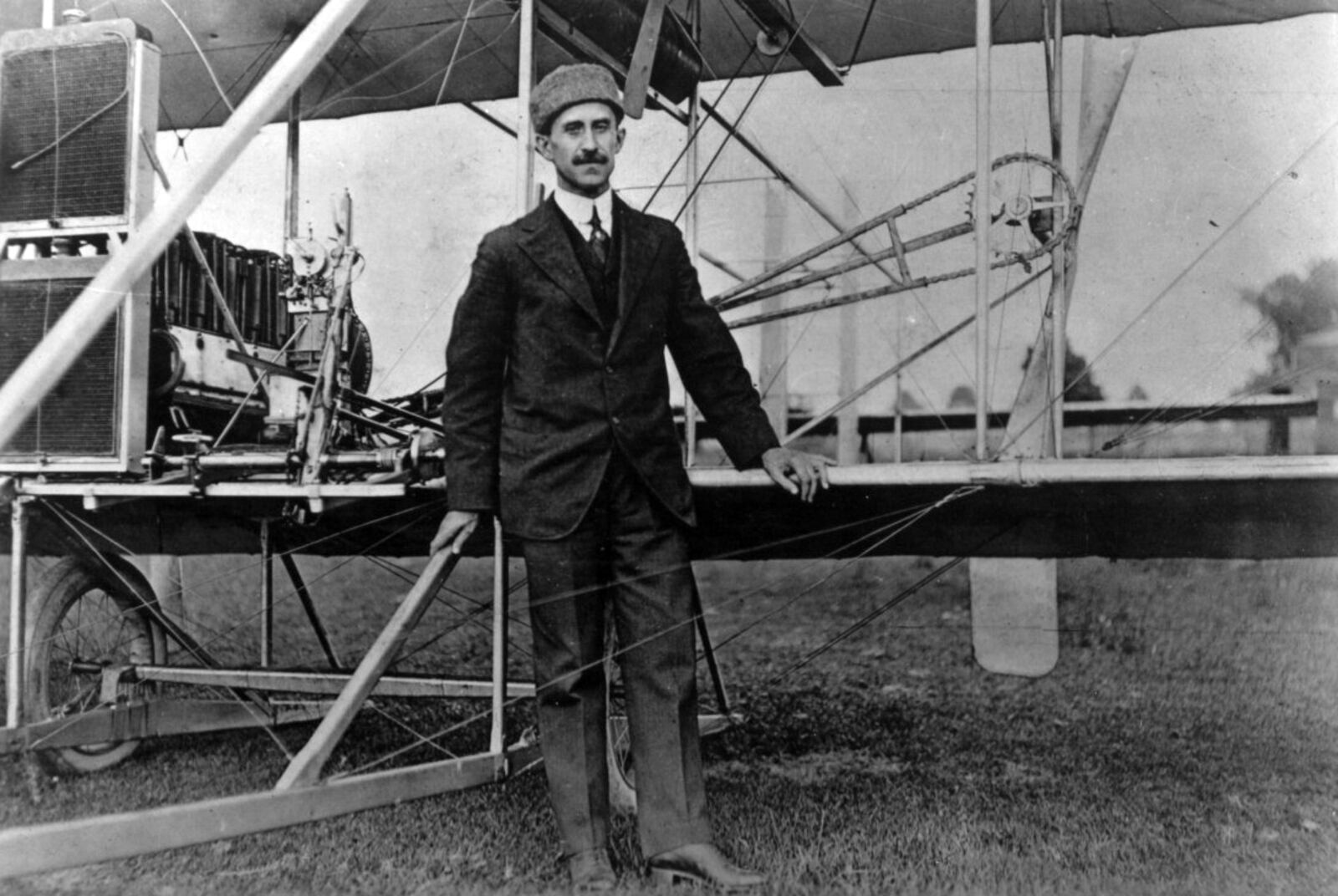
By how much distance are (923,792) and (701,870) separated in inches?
Answer: 64.8

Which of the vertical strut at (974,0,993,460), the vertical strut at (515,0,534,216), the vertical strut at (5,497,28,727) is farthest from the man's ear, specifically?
the vertical strut at (5,497,28,727)

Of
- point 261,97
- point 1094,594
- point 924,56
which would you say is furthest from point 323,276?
point 1094,594

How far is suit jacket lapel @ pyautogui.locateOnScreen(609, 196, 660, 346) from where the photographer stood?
2.92 meters

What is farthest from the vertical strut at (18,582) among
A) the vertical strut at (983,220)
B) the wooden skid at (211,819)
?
the vertical strut at (983,220)

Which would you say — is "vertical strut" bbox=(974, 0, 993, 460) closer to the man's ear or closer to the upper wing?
the man's ear

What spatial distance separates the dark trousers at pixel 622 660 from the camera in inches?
112

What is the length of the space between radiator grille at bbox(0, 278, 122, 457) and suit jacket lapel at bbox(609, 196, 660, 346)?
5.99ft

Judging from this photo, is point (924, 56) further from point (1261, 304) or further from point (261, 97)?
point (261, 97)

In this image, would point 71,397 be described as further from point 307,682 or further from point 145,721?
point 307,682

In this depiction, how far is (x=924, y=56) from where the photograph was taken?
720 centimetres

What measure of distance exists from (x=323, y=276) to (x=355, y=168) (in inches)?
155

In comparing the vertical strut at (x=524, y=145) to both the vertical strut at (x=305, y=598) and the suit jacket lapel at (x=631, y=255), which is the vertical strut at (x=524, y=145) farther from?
the vertical strut at (x=305, y=598)

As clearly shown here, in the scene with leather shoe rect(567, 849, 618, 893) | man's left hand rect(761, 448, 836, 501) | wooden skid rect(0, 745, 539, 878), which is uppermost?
man's left hand rect(761, 448, 836, 501)

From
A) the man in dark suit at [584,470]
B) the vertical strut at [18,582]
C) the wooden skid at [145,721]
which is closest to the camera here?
the man in dark suit at [584,470]
